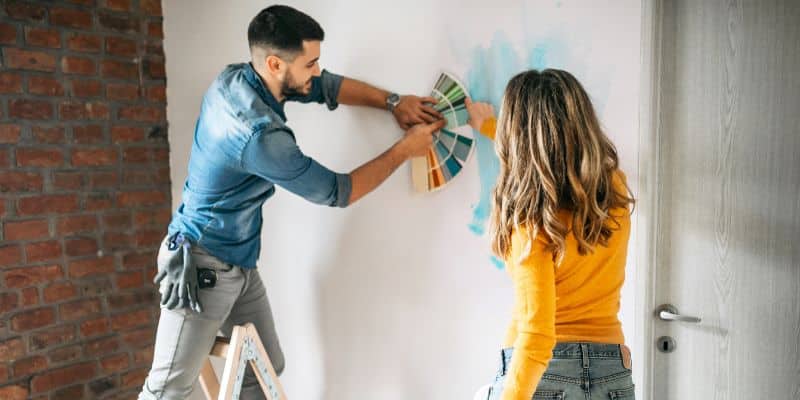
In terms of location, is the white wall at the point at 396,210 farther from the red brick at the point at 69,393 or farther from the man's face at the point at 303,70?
the red brick at the point at 69,393

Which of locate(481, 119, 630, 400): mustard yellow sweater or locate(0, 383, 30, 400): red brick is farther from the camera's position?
locate(0, 383, 30, 400): red brick

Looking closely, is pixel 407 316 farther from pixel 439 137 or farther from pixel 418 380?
pixel 439 137

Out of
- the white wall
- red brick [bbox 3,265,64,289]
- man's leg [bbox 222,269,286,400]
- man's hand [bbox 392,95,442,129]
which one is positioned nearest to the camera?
the white wall

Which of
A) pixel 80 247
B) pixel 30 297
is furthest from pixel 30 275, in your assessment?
pixel 80 247

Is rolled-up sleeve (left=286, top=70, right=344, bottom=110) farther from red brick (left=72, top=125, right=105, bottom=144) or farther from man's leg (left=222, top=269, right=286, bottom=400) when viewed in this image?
red brick (left=72, top=125, right=105, bottom=144)

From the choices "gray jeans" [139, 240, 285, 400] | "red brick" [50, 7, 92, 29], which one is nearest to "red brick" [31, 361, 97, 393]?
"gray jeans" [139, 240, 285, 400]

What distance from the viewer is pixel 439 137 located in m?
1.93

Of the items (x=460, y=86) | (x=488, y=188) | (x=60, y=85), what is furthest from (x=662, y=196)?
(x=60, y=85)

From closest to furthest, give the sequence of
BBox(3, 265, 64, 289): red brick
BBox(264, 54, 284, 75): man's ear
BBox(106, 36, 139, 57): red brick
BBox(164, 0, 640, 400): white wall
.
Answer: BBox(164, 0, 640, 400): white wall, BBox(264, 54, 284, 75): man's ear, BBox(3, 265, 64, 289): red brick, BBox(106, 36, 139, 57): red brick

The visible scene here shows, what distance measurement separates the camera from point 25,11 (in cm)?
215

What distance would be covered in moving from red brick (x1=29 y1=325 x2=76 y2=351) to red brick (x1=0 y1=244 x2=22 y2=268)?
269mm

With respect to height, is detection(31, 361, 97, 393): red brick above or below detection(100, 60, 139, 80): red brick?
below

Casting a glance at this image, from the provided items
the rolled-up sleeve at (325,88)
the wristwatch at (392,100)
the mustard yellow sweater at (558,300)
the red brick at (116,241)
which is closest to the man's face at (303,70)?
the rolled-up sleeve at (325,88)

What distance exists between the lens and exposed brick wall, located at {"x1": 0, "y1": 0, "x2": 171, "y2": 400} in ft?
7.13
